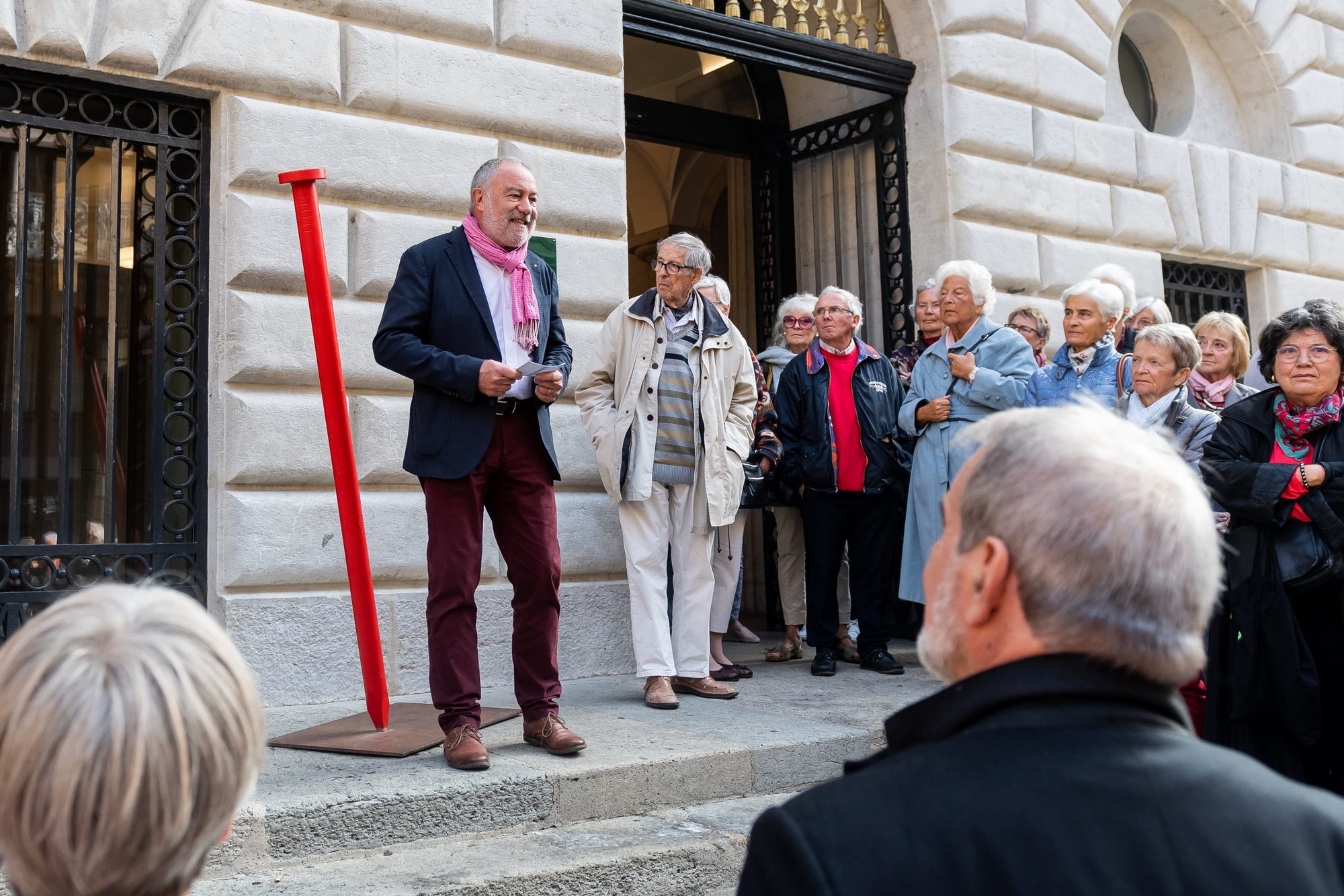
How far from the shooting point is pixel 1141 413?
16.9 ft

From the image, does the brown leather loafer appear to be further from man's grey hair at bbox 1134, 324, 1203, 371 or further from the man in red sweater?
man's grey hair at bbox 1134, 324, 1203, 371

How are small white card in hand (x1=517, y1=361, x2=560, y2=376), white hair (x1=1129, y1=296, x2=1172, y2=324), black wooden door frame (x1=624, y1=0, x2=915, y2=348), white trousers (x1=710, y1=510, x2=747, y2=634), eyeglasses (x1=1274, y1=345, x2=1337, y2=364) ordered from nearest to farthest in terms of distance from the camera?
1. small white card in hand (x1=517, y1=361, x2=560, y2=376)
2. eyeglasses (x1=1274, y1=345, x2=1337, y2=364)
3. white trousers (x1=710, y1=510, x2=747, y2=634)
4. white hair (x1=1129, y1=296, x2=1172, y2=324)
5. black wooden door frame (x1=624, y1=0, x2=915, y2=348)

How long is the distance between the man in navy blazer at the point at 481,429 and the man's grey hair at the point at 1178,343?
239 centimetres

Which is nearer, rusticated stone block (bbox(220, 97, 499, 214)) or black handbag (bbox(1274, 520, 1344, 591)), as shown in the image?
black handbag (bbox(1274, 520, 1344, 591))

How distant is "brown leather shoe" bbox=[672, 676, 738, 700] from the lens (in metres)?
5.45

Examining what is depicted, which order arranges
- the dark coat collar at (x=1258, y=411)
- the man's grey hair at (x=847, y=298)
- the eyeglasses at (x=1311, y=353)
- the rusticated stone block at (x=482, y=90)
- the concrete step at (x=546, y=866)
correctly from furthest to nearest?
the man's grey hair at (x=847, y=298) → the rusticated stone block at (x=482, y=90) → the dark coat collar at (x=1258, y=411) → the eyeglasses at (x=1311, y=353) → the concrete step at (x=546, y=866)

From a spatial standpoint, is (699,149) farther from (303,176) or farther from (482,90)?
(303,176)

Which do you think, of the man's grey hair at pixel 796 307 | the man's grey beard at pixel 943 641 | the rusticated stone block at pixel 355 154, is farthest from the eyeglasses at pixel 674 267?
the man's grey beard at pixel 943 641

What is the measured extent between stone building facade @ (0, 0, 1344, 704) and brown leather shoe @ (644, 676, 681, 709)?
729mm

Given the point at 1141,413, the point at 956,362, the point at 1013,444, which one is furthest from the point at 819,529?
the point at 1013,444

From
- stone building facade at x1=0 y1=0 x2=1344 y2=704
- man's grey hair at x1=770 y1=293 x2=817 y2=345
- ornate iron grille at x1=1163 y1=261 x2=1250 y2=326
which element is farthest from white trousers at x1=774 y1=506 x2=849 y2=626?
ornate iron grille at x1=1163 y1=261 x2=1250 y2=326

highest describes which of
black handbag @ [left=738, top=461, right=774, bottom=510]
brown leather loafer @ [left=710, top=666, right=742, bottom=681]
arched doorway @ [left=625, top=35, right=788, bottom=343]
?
arched doorway @ [left=625, top=35, right=788, bottom=343]

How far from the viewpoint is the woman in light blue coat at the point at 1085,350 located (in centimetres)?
593

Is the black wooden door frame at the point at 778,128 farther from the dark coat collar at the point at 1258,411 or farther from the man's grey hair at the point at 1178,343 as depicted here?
the dark coat collar at the point at 1258,411
